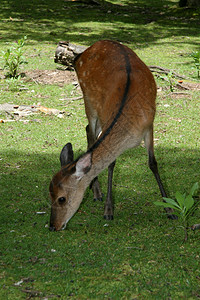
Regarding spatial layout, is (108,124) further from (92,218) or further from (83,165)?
(92,218)

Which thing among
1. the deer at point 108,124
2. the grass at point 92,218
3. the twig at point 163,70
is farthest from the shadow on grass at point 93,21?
the deer at point 108,124

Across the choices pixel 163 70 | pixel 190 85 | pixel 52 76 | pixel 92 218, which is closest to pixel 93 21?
pixel 52 76

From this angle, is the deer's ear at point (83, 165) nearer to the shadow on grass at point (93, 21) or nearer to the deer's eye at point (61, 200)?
the deer's eye at point (61, 200)

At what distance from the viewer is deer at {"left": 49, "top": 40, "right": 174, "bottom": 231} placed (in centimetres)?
400

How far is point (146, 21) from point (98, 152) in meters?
14.0

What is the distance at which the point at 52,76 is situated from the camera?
9695 mm

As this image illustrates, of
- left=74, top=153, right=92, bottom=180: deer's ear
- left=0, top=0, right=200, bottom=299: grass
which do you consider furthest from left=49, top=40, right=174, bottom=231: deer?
left=0, top=0, right=200, bottom=299: grass

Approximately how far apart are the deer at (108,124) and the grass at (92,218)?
9.7 inches

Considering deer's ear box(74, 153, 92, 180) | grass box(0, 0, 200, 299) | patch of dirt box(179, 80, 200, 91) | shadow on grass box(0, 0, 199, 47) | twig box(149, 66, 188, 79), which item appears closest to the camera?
grass box(0, 0, 200, 299)

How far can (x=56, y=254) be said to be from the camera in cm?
374

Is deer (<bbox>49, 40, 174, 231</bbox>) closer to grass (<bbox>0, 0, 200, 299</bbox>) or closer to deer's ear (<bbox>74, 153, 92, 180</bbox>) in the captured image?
deer's ear (<bbox>74, 153, 92, 180</bbox>)

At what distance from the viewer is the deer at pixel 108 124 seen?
13.1 ft

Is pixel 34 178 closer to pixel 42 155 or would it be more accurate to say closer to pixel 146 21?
pixel 42 155

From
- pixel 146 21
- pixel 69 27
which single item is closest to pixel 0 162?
pixel 69 27
